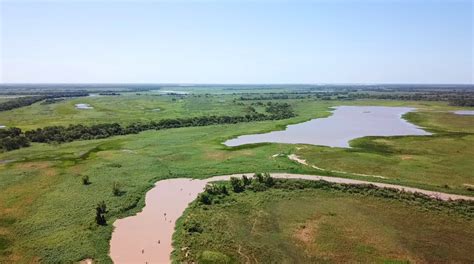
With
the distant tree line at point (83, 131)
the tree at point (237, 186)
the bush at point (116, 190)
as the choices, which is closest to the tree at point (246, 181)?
the tree at point (237, 186)

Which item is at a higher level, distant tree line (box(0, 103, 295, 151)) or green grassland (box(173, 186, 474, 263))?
distant tree line (box(0, 103, 295, 151))

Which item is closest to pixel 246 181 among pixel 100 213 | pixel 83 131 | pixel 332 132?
A: pixel 100 213

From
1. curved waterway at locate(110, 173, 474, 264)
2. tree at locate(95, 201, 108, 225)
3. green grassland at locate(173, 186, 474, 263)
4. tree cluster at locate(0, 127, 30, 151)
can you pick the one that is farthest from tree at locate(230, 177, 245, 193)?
tree cluster at locate(0, 127, 30, 151)

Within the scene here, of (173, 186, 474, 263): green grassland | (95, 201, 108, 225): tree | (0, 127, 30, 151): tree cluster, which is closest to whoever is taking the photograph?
(173, 186, 474, 263): green grassland

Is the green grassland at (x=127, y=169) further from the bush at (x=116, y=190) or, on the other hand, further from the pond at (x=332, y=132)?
the pond at (x=332, y=132)

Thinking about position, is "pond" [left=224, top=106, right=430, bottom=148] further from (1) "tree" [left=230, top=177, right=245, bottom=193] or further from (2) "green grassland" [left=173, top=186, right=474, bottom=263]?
(2) "green grassland" [left=173, top=186, right=474, bottom=263]

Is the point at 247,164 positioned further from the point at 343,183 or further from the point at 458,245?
Result: the point at 458,245
